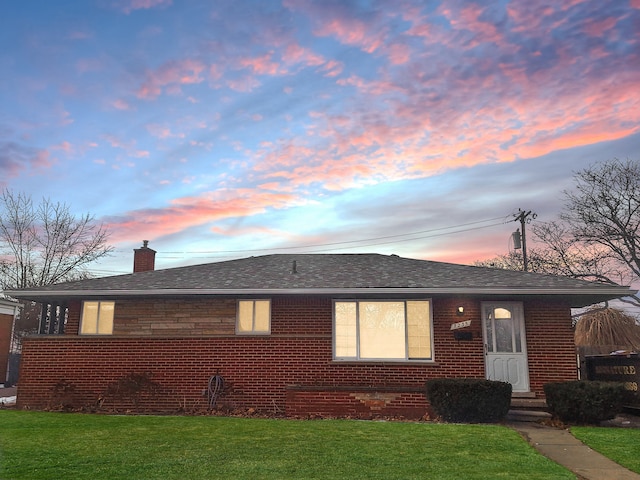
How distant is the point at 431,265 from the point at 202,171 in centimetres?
804

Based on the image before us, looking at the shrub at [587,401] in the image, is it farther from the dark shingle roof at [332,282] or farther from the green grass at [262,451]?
the dark shingle roof at [332,282]

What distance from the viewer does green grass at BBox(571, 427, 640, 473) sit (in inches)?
315

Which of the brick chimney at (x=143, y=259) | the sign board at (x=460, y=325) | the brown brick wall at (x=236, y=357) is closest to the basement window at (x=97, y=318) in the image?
the brown brick wall at (x=236, y=357)

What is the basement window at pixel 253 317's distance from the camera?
14500mm

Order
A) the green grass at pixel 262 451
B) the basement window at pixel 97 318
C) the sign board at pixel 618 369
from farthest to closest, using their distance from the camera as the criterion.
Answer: the basement window at pixel 97 318 → the sign board at pixel 618 369 → the green grass at pixel 262 451

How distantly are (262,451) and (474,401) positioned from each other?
17.7 feet

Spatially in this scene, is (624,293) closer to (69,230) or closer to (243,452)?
(243,452)

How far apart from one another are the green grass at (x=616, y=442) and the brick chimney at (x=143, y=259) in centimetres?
1493

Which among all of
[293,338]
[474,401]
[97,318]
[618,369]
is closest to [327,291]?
[293,338]

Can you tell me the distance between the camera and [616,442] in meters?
9.31

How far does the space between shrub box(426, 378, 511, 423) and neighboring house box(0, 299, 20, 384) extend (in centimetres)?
2056

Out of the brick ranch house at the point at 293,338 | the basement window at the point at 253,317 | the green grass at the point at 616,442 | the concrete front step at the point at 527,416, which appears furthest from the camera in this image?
the basement window at the point at 253,317

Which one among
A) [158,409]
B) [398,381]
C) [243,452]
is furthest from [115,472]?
[398,381]

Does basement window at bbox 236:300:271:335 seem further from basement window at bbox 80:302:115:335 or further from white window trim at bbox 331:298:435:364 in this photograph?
basement window at bbox 80:302:115:335
